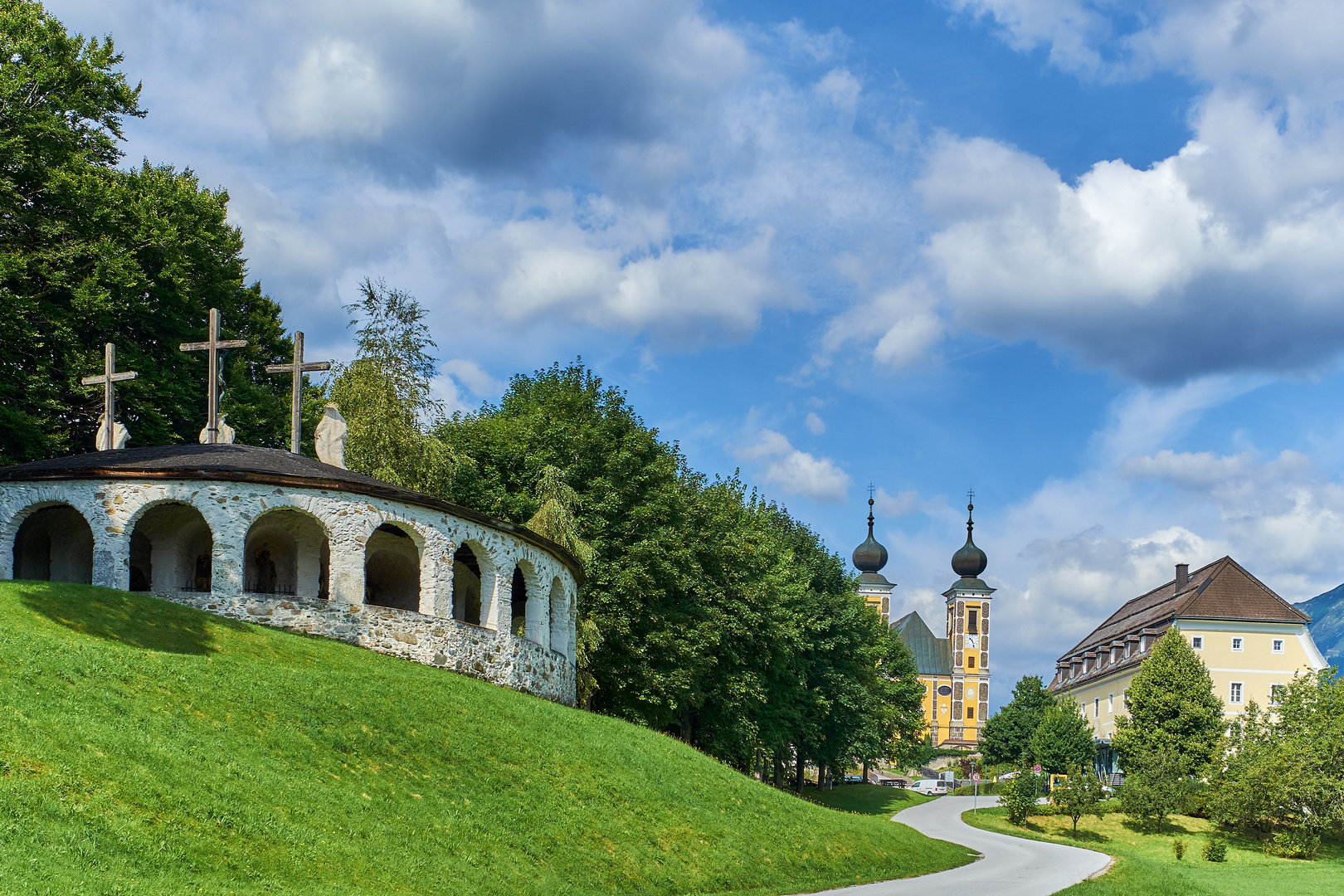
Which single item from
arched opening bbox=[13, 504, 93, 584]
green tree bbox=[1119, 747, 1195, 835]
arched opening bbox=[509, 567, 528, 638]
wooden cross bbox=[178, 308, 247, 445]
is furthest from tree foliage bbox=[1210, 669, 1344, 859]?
arched opening bbox=[13, 504, 93, 584]

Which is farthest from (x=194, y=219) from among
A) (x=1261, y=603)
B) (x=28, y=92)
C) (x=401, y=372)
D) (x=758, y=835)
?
(x=1261, y=603)

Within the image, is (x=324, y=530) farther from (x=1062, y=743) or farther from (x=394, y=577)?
(x=1062, y=743)

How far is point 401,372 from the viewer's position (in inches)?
1513

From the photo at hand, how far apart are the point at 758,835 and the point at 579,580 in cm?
1266

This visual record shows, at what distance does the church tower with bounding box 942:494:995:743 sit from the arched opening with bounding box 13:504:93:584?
126 m

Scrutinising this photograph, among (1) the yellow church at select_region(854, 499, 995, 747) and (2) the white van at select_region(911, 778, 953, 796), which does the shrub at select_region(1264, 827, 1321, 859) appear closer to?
(2) the white van at select_region(911, 778, 953, 796)

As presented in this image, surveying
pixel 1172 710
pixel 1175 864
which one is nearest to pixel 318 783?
pixel 1175 864

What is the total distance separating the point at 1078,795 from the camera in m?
47.2

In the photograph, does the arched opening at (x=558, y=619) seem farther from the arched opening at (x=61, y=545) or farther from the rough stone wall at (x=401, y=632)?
the arched opening at (x=61, y=545)

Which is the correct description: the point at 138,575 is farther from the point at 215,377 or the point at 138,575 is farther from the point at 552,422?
the point at 552,422

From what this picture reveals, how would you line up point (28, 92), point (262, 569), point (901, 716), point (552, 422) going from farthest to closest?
point (901, 716) < point (552, 422) < point (28, 92) < point (262, 569)

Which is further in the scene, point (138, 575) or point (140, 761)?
point (138, 575)

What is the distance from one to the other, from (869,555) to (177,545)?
385 ft

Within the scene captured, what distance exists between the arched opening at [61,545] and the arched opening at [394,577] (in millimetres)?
6790
